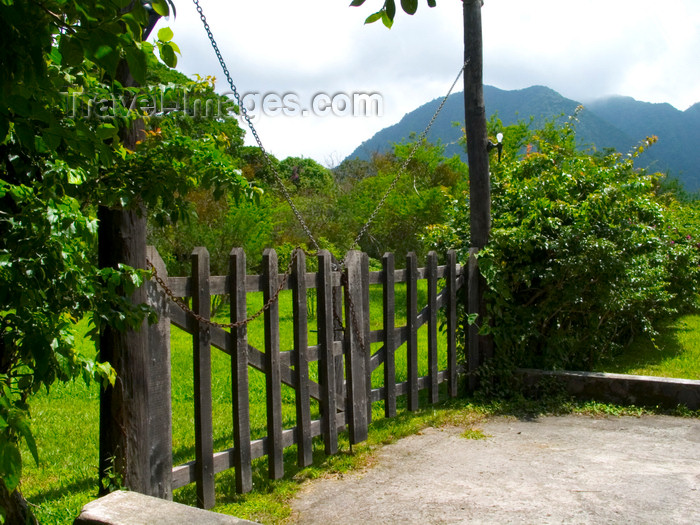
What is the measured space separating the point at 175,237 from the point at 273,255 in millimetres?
12817

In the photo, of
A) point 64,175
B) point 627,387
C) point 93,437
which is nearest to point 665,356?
Result: point 627,387

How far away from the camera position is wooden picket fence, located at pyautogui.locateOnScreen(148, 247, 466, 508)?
13.7ft

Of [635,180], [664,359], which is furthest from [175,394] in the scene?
[664,359]

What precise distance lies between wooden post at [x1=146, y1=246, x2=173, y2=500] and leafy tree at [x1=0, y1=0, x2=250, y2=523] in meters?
0.33

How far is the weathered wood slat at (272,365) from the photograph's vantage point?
15.8 ft

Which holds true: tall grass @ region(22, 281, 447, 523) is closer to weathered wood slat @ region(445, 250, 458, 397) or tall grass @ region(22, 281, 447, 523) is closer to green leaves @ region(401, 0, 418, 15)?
weathered wood slat @ region(445, 250, 458, 397)

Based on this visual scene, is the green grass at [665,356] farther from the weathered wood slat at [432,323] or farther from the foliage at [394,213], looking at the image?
the foliage at [394,213]

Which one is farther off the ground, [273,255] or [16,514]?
[273,255]

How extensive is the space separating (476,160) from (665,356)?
5.05m

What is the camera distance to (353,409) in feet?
18.9

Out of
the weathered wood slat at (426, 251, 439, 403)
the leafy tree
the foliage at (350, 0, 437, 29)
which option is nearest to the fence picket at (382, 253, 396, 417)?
the weathered wood slat at (426, 251, 439, 403)

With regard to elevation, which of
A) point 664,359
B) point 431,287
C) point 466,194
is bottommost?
point 664,359

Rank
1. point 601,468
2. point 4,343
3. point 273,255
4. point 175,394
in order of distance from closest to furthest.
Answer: point 4,343, point 273,255, point 601,468, point 175,394

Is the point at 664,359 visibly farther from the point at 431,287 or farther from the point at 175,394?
the point at 175,394
